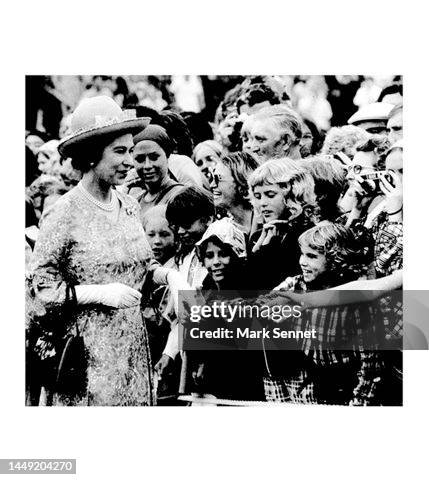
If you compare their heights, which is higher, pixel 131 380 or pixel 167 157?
pixel 167 157

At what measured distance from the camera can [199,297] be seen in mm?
4438

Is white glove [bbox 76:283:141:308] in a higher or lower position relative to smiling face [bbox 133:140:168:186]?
lower

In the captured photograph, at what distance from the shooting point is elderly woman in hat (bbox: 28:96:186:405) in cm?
440

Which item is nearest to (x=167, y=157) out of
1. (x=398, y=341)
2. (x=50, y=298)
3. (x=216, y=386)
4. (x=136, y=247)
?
→ (x=136, y=247)

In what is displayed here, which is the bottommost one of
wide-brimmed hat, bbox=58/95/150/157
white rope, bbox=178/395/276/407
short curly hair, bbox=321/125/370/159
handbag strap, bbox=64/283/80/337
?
white rope, bbox=178/395/276/407

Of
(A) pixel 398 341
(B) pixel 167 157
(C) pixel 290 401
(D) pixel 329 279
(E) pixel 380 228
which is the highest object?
(B) pixel 167 157

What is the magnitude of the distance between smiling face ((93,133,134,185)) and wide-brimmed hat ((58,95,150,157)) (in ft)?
0.18

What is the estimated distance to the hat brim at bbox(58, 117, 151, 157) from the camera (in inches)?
174

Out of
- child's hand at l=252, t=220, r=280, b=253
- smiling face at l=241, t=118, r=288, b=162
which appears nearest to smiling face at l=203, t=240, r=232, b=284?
child's hand at l=252, t=220, r=280, b=253

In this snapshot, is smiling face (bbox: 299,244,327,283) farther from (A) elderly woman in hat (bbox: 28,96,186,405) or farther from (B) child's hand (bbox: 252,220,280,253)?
(A) elderly woman in hat (bbox: 28,96,186,405)

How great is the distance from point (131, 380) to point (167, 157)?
4.04ft

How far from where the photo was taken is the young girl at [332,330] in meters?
4.42

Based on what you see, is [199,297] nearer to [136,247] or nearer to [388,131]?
[136,247]

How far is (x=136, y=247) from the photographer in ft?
14.5
